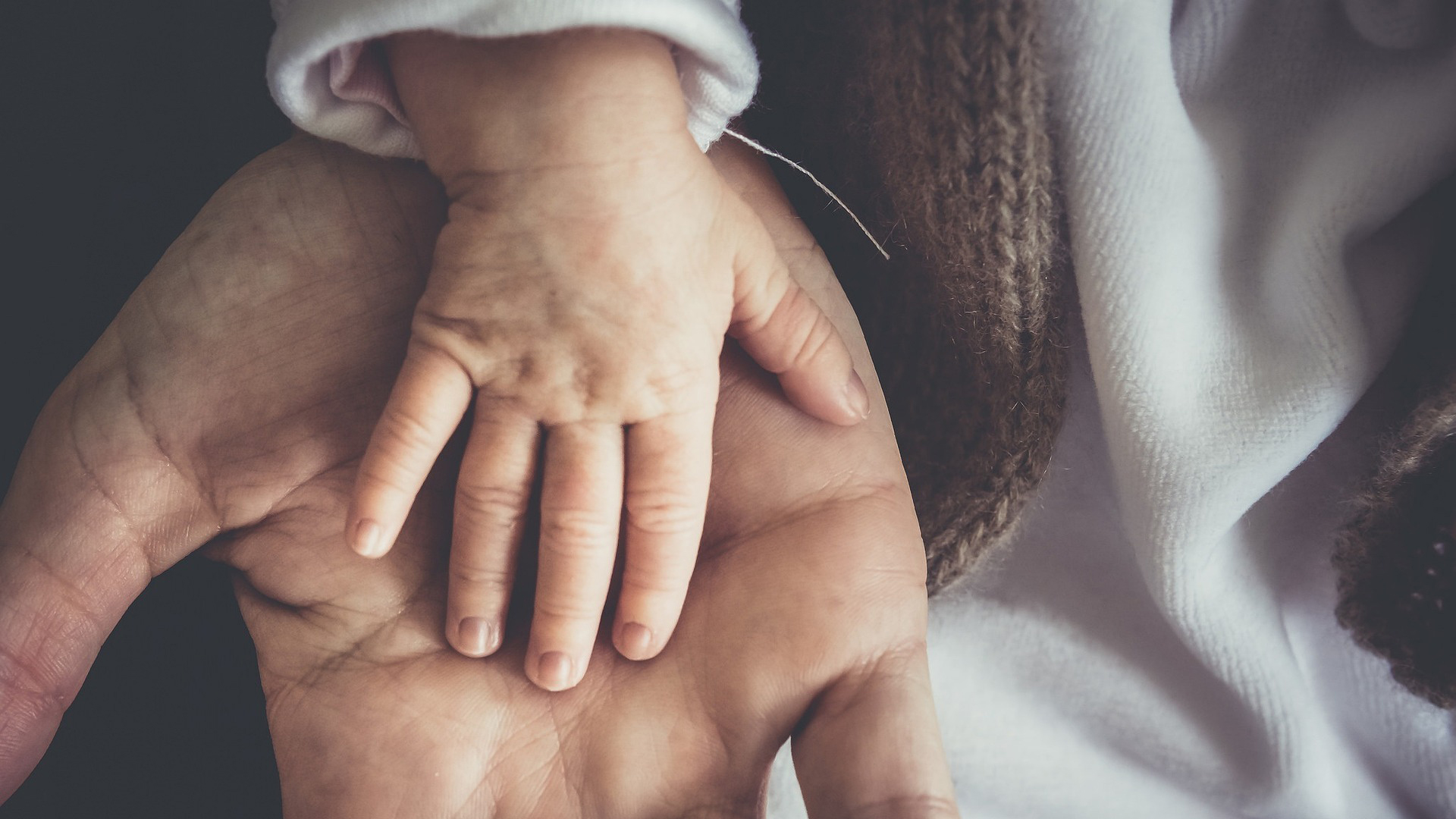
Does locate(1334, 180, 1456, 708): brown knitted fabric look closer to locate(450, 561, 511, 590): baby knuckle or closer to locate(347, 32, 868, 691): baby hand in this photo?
locate(347, 32, 868, 691): baby hand

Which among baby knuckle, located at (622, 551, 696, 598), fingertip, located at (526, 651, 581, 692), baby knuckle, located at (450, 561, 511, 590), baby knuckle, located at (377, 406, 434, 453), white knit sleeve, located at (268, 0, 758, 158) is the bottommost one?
fingertip, located at (526, 651, 581, 692)

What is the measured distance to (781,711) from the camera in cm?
72

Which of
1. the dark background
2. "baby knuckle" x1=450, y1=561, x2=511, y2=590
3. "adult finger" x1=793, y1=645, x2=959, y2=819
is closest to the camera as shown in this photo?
"adult finger" x1=793, y1=645, x2=959, y2=819

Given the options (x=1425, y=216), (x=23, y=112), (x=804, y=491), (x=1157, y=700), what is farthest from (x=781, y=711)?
(x=23, y=112)

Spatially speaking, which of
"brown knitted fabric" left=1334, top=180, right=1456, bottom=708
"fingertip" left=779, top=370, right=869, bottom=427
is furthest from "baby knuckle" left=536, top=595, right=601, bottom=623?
"brown knitted fabric" left=1334, top=180, right=1456, bottom=708

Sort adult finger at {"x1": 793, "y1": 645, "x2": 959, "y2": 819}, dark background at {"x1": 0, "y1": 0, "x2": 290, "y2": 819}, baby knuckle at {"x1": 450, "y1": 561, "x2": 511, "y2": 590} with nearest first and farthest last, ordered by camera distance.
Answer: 1. adult finger at {"x1": 793, "y1": 645, "x2": 959, "y2": 819}
2. baby knuckle at {"x1": 450, "y1": 561, "x2": 511, "y2": 590}
3. dark background at {"x1": 0, "y1": 0, "x2": 290, "y2": 819}

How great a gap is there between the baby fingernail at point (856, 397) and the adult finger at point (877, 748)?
0.21 m

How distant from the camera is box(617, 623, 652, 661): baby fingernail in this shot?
2.44 ft

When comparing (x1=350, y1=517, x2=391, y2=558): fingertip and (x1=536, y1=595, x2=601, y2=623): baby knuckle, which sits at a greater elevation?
(x1=350, y1=517, x2=391, y2=558): fingertip

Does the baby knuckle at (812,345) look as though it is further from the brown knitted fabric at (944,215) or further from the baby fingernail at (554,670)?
the baby fingernail at (554,670)

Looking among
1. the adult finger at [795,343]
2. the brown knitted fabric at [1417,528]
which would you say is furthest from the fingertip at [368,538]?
the brown knitted fabric at [1417,528]

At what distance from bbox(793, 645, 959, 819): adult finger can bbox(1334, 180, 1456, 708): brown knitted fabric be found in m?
0.46

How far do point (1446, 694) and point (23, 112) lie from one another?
148 centimetres

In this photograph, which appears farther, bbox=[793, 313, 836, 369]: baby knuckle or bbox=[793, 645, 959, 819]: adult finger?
bbox=[793, 313, 836, 369]: baby knuckle
